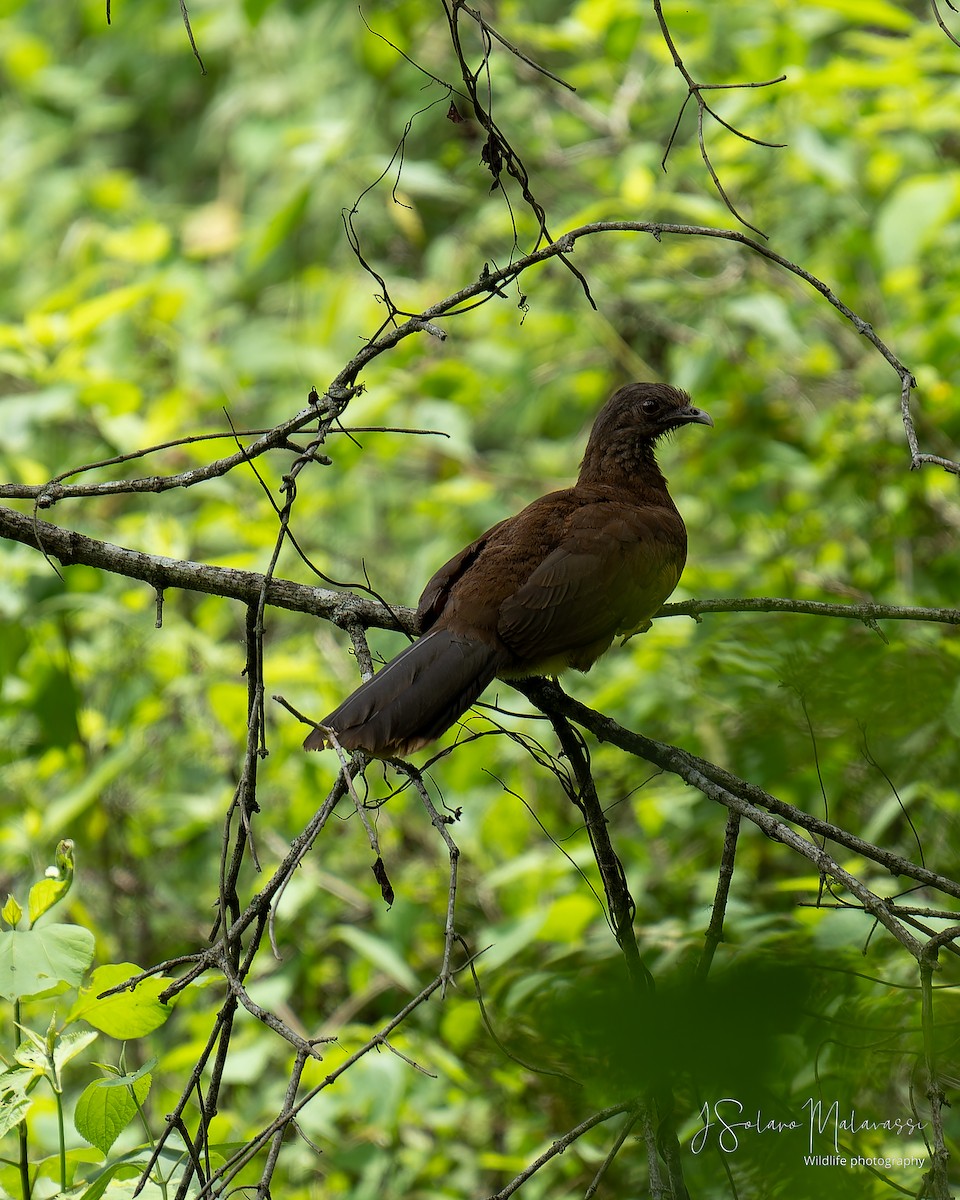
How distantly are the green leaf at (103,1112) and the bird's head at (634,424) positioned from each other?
2532 millimetres

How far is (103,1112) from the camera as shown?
6.24 feet

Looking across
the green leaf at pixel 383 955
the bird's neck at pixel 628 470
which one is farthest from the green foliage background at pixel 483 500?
the bird's neck at pixel 628 470

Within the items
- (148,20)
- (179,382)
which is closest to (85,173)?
(148,20)

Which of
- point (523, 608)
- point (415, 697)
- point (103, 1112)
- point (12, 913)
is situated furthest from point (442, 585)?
point (103, 1112)

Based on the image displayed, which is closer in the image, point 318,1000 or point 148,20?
point 318,1000

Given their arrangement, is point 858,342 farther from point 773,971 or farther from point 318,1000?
point 773,971

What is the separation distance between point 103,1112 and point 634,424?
2.72 m

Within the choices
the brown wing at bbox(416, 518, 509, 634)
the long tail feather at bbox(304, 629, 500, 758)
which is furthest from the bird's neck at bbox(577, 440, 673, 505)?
the long tail feather at bbox(304, 629, 500, 758)

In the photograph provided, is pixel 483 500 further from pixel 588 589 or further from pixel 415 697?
pixel 415 697

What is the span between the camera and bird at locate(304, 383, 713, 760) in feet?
8.19

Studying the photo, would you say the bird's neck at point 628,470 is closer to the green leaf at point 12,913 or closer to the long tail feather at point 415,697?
the long tail feather at point 415,697

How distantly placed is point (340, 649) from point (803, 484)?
229 cm

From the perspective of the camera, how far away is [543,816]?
5.19m

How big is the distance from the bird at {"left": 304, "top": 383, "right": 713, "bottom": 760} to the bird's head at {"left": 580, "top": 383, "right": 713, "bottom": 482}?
34cm
